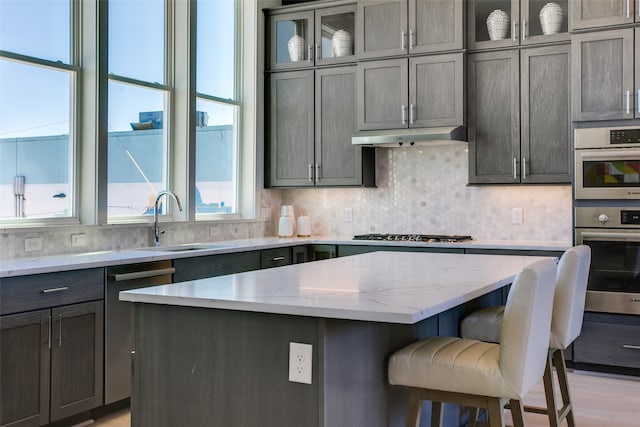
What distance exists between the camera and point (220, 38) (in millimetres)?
5301

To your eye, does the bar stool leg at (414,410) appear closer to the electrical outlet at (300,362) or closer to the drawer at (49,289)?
the electrical outlet at (300,362)

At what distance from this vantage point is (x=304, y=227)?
562cm

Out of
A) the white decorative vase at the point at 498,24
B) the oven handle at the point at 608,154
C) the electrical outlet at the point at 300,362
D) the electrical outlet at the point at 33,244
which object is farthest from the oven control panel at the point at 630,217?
the electrical outlet at the point at 33,244

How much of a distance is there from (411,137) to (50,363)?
291 centimetres

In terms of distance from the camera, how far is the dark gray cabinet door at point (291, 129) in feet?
17.9

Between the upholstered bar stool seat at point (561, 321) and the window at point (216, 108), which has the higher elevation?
the window at point (216, 108)

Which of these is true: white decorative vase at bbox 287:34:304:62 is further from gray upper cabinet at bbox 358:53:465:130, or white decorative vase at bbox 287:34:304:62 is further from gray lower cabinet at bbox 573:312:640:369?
gray lower cabinet at bbox 573:312:640:369

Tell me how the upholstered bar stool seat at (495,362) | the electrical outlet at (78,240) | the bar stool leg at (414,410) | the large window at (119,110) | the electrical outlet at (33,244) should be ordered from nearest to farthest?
the upholstered bar stool seat at (495,362) → the bar stool leg at (414,410) → the electrical outlet at (33,244) → the large window at (119,110) → the electrical outlet at (78,240)

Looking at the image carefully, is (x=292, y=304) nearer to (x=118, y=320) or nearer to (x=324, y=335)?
(x=324, y=335)

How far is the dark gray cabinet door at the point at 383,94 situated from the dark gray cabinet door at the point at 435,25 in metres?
0.19

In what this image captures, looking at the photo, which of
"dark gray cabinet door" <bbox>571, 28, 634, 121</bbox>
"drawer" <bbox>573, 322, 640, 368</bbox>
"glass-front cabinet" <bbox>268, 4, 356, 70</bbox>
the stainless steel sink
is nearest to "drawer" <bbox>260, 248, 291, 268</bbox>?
the stainless steel sink

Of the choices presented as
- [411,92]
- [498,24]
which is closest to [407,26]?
[411,92]

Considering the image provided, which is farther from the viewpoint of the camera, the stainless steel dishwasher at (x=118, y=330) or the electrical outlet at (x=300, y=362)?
the stainless steel dishwasher at (x=118, y=330)

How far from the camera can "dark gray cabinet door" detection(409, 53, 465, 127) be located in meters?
4.80
